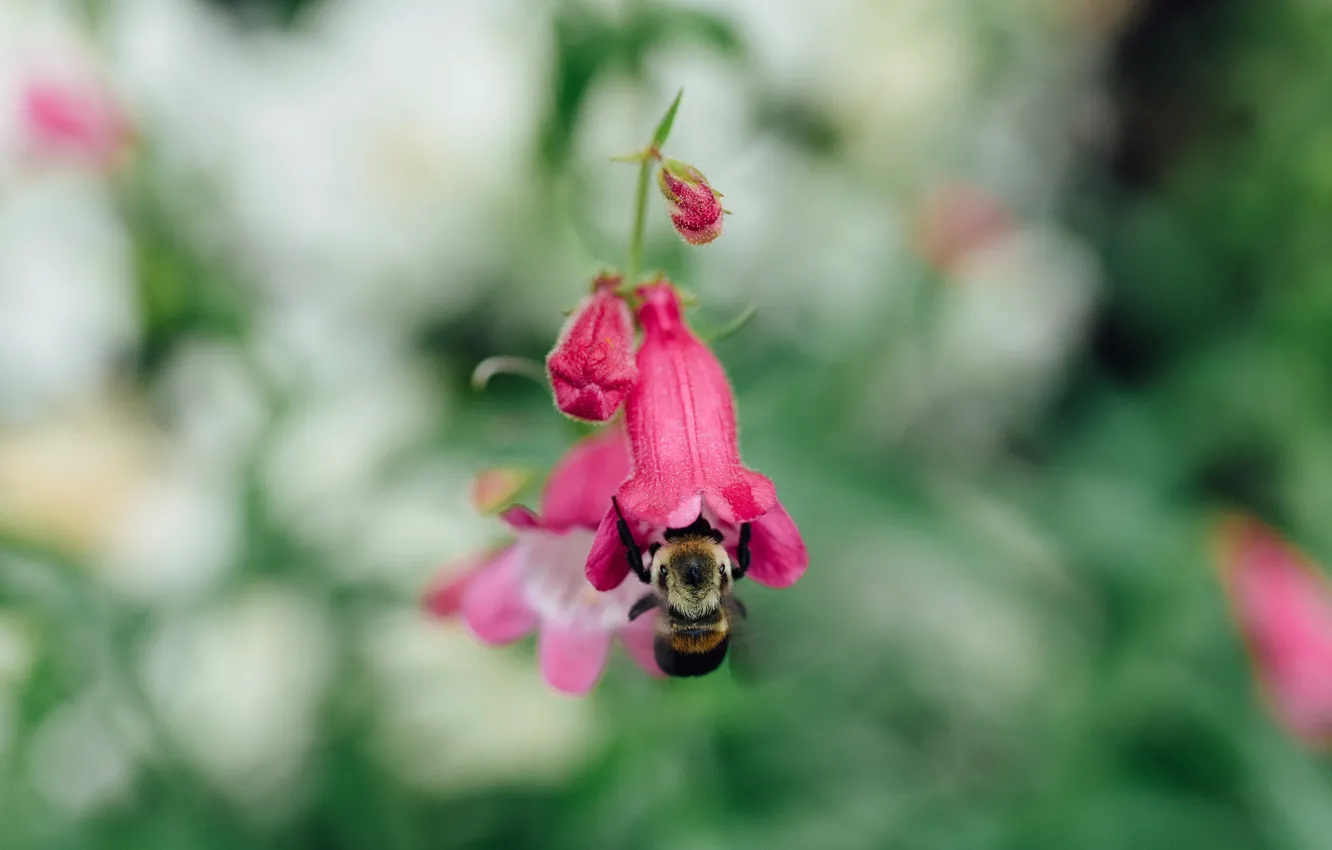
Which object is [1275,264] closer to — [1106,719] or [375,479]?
[1106,719]

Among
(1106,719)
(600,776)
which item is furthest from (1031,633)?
(600,776)

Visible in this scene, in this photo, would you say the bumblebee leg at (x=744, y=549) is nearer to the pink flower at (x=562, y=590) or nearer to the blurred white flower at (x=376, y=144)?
the pink flower at (x=562, y=590)

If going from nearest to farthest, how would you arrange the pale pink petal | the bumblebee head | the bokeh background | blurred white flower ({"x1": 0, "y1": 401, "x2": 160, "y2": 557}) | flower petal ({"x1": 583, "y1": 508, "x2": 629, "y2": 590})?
1. flower petal ({"x1": 583, "y1": 508, "x2": 629, "y2": 590})
2. the bumblebee head
3. the pale pink petal
4. the bokeh background
5. blurred white flower ({"x1": 0, "y1": 401, "x2": 160, "y2": 557})

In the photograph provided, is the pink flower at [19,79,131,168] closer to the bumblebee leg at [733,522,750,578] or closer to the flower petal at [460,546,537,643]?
the flower petal at [460,546,537,643]

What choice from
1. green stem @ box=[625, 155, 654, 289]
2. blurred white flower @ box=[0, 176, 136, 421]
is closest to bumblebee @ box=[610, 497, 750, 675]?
green stem @ box=[625, 155, 654, 289]

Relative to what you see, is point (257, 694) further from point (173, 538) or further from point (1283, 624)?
point (1283, 624)

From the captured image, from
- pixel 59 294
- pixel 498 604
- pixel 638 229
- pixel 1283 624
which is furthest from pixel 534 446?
pixel 1283 624

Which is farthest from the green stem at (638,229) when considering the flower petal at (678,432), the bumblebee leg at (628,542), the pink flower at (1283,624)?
the pink flower at (1283,624)
